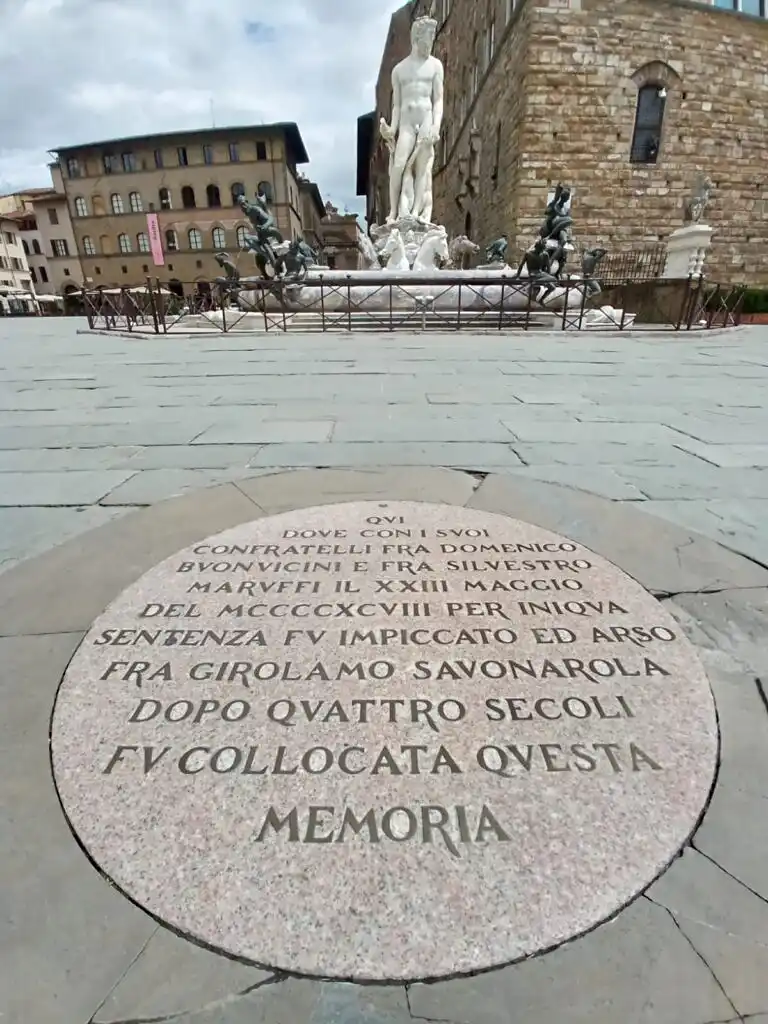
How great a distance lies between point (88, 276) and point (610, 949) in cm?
6551

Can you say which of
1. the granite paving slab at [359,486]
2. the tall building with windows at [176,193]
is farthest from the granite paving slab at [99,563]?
the tall building with windows at [176,193]

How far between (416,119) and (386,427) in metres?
13.6

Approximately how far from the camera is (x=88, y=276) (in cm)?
5450

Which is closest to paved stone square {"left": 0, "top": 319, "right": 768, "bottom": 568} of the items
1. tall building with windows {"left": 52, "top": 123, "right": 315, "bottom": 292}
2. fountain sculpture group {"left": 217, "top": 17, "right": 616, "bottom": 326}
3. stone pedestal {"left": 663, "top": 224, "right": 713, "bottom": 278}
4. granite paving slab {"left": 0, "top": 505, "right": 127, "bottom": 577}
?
granite paving slab {"left": 0, "top": 505, "right": 127, "bottom": 577}

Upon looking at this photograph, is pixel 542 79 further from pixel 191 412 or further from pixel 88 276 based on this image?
pixel 88 276

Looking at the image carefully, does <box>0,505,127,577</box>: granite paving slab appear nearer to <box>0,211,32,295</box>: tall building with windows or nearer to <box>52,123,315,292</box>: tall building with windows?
<box>52,123,315,292</box>: tall building with windows

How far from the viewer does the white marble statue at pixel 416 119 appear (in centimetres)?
1369

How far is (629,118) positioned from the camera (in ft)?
61.2

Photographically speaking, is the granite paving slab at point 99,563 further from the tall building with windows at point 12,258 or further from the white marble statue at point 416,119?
the tall building with windows at point 12,258

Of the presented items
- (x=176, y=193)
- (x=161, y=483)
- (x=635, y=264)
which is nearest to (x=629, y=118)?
(x=635, y=264)

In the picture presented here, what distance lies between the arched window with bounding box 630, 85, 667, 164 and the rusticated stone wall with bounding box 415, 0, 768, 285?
0.23 m

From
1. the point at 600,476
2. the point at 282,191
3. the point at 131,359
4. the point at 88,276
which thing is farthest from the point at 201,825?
the point at 88,276

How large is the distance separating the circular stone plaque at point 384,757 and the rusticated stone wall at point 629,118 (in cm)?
2020

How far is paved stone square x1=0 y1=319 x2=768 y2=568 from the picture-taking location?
8.71 ft
